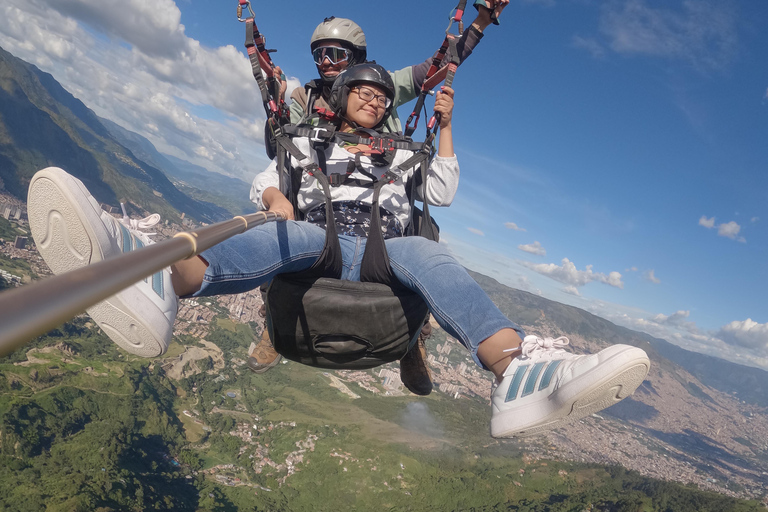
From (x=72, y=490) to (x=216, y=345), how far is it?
37590mm

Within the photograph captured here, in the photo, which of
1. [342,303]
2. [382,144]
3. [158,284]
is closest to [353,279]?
[342,303]

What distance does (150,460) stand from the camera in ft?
191

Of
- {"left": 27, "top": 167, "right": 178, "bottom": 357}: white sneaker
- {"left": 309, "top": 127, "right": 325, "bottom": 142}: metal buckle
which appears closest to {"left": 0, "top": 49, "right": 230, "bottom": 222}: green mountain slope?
{"left": 309, "top": 127, "right": 325, "bottom": 142}: metal buckle

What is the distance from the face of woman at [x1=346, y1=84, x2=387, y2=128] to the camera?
10.5ft

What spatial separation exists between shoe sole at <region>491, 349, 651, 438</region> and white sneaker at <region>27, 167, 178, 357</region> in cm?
192

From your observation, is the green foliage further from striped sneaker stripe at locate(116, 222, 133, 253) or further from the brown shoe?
striped sneaker stripe at locate(116, 222, 133, 253)

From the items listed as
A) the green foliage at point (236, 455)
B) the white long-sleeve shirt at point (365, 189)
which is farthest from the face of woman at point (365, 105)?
the green foliage at point (236, 455)

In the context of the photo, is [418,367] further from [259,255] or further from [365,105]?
[365,105]

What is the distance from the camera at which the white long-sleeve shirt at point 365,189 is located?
3016 millimetres

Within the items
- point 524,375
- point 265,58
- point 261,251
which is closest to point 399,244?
point 261,251

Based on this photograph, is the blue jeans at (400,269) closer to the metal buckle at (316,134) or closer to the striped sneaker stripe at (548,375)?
the striped sneaker stripe at (548,375)

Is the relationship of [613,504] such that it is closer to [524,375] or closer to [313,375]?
[313,375]

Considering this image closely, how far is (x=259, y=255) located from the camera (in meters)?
2.29

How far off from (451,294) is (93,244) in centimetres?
186
